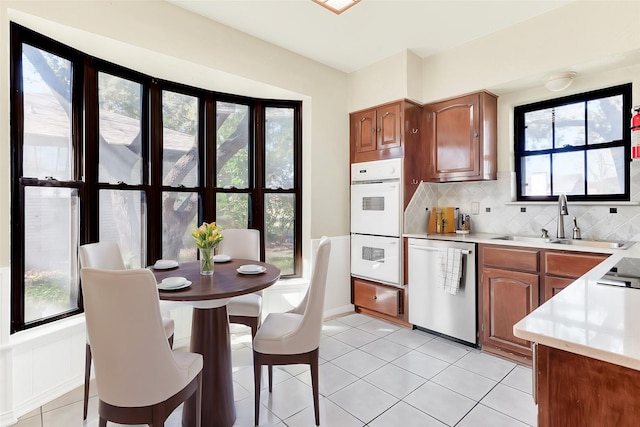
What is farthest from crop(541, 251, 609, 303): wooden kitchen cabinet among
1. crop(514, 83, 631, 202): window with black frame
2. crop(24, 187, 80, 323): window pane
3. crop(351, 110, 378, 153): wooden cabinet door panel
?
crop(24, 187, 80, 323): window pane

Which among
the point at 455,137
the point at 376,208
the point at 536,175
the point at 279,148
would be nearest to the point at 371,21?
the point at 455,137

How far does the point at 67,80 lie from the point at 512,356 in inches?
156

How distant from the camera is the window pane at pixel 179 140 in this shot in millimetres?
2947

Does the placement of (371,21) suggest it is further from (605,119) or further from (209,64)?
(605,119)

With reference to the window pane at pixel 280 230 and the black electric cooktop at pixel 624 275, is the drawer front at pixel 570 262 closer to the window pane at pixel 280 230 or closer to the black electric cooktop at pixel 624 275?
the black electric cooktop at pixel 624 275

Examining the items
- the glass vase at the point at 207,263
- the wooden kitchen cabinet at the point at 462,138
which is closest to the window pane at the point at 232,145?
the glass vase at the point at 207,263

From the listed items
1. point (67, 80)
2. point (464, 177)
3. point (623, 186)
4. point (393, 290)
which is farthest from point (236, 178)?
point (623, 186)

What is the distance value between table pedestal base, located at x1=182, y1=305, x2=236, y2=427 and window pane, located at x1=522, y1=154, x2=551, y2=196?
3013 millimetres

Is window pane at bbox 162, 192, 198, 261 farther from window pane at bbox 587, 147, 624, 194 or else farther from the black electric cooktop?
window pane at bbox 587, 147, 624, 194

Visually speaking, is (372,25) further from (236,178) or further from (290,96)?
(236,178)

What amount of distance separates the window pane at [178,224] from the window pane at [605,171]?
3.58 m

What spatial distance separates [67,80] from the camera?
232 cm

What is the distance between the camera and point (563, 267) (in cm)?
232

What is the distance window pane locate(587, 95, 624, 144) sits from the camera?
264cm
